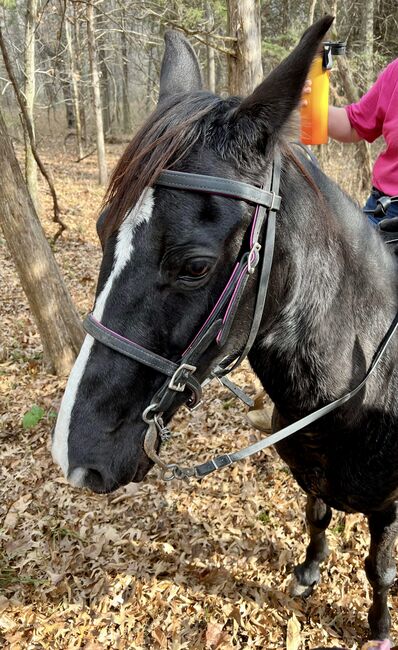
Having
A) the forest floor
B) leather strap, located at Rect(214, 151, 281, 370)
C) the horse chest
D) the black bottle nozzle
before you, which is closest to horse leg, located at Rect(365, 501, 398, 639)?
the horse chest

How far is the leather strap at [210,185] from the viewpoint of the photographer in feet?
4.80

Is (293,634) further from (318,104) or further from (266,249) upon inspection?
(318,104)

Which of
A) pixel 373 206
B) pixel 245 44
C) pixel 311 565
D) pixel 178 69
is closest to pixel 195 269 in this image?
pixel 178 69

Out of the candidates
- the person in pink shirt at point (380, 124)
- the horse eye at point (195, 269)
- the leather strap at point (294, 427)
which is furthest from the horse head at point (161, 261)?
the person in pink shirt at point (380, 124)

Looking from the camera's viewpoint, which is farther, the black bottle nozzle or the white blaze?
the black bottle nozzle

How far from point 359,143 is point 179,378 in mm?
9979

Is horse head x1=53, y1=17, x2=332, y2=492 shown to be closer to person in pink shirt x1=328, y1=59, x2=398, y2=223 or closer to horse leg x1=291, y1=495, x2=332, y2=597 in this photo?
person in pink shirt x1=328, y1=59, x2=398, y2=223

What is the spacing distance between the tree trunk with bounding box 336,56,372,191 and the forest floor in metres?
7.41

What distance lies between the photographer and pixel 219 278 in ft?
5.05

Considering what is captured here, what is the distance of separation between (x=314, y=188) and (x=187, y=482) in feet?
11.4

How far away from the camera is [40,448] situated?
4.93 metres

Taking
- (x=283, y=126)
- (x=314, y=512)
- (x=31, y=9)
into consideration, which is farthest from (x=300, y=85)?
(x=31, y=9)

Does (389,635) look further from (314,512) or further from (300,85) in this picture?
(300,85)

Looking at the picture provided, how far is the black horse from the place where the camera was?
1466 millimetres
